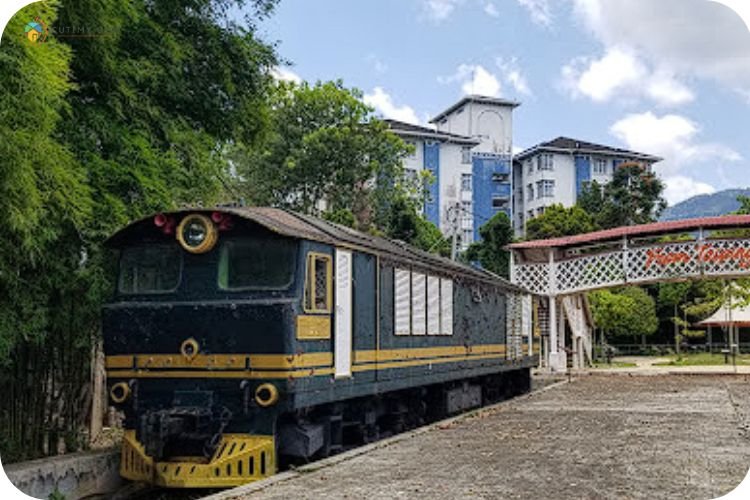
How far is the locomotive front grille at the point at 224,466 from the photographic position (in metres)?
7.90

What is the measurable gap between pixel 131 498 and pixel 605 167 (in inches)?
1326

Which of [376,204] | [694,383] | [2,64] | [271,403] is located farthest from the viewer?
[376,204]

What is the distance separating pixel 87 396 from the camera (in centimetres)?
1004

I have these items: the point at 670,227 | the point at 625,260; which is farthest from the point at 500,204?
the point at 670,227

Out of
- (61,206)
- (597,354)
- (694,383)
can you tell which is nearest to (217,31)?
(61,206)

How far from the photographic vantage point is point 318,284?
8539 mm

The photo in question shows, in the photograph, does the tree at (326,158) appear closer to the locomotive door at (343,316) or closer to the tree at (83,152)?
the tree at (83,152)

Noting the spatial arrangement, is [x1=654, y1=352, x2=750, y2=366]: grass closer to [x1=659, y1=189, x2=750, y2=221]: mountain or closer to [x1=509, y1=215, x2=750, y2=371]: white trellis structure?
[x1=509, y1=215, x2=750, y2=371]: white trellis structure

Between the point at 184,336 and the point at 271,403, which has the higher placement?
the point at 184,336

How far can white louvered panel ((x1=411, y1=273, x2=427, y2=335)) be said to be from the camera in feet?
37.0

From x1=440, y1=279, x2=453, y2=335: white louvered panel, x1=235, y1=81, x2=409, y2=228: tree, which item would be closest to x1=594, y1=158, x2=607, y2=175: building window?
x1=235, y1=81, x2=409, y2=228: tree

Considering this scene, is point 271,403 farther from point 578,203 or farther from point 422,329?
point 578,203

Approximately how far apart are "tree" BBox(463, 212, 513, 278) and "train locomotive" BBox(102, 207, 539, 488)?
75.5 ft

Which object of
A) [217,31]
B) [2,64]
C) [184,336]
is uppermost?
[217,31]
